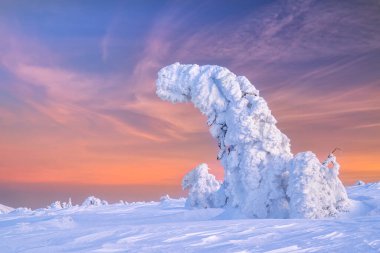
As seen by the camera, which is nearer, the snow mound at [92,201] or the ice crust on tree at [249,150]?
the ice crust on tree at [249,150]

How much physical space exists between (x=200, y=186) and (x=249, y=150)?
374 inches

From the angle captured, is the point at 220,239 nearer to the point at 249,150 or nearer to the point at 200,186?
the point at 249,150

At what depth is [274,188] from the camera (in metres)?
22.8

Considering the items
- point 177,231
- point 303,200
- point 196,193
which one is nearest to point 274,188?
point 303,200

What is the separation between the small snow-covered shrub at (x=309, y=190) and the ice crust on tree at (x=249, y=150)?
0.05 metres

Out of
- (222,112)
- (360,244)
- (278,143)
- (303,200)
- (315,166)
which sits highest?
(222,112)

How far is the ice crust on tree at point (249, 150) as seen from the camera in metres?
21.9

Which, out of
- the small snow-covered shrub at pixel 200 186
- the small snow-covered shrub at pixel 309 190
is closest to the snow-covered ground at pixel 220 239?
the small snow-covered shrub at pixel 309 190

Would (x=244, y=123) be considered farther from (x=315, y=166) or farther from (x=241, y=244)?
(x=241, y=244)

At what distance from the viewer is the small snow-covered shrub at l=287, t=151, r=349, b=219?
830 inches

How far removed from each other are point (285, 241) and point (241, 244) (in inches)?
38.9

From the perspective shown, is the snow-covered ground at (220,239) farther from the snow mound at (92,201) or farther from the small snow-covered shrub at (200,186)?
the snow mound at (92,201)

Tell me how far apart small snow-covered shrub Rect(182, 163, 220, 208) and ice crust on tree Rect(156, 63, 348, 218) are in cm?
546

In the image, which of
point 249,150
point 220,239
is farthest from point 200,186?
point 220,239
